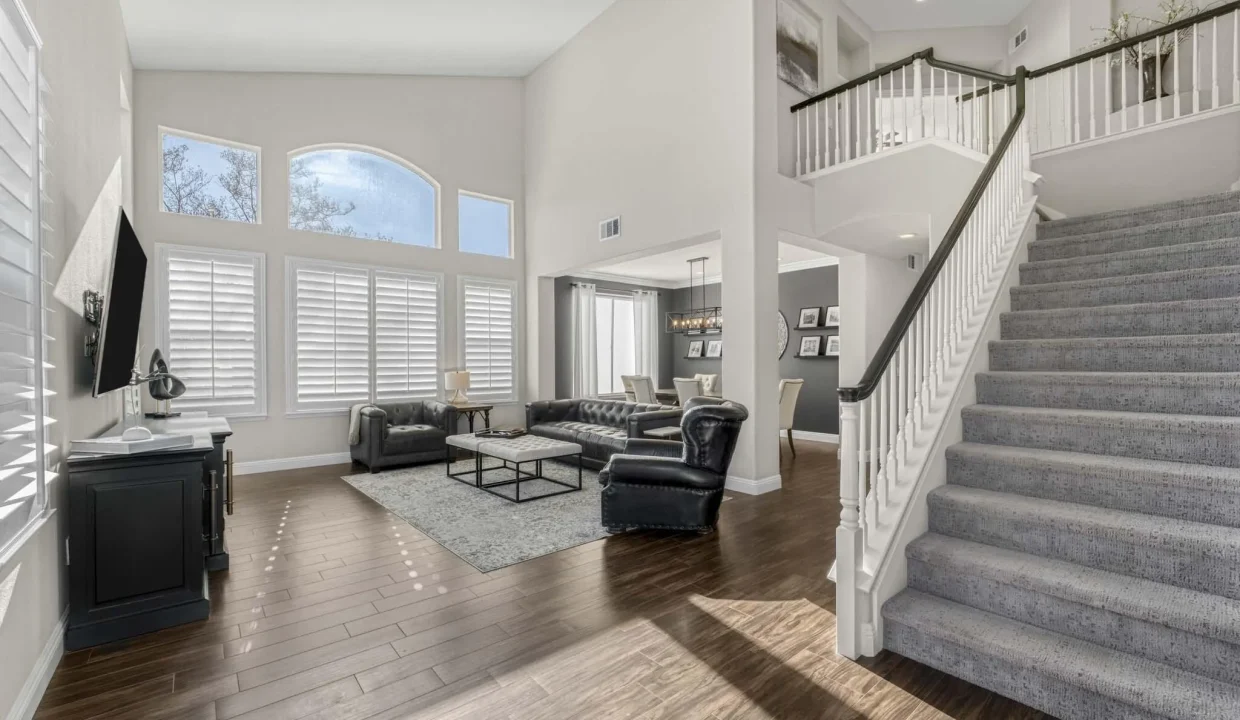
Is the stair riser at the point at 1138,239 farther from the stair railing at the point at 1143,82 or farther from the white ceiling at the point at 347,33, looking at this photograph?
the white ceiling at the point at 347,33

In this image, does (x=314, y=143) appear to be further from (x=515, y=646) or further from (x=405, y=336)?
(x=515, y=646)

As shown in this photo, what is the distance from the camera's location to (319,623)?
8.50 feet

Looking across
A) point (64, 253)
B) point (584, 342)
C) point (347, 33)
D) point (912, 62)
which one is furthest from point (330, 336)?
point (912, 62)

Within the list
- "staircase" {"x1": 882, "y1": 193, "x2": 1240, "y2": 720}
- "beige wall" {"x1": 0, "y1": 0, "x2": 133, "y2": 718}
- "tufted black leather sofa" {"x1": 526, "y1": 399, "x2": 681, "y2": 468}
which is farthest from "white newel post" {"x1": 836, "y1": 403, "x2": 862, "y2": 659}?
"tufted black leather sofa" {"x1": 526, "y1": 399, "x2": 681, "y2": 468}

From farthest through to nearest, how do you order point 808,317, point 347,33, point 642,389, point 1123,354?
point 808,317, point 642,389, point 347,33, point 1123,354

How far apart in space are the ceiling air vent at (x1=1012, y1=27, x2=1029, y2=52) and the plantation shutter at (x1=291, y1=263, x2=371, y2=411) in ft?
28.2

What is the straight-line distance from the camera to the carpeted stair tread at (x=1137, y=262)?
3.09 metres

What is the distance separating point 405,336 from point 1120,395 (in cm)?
666

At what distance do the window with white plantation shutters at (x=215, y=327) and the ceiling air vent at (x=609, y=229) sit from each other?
3.77m

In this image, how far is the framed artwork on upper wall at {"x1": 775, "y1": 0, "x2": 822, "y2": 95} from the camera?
18.4 ft

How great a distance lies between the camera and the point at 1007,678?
1957 mm

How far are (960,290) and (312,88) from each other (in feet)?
22.6

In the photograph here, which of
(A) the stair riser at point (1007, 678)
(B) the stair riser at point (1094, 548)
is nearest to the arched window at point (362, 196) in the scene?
(B) the stair riser at point (1094, 548)

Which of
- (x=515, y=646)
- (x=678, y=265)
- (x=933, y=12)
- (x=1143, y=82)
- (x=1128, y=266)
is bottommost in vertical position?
(x=515, y=646)
